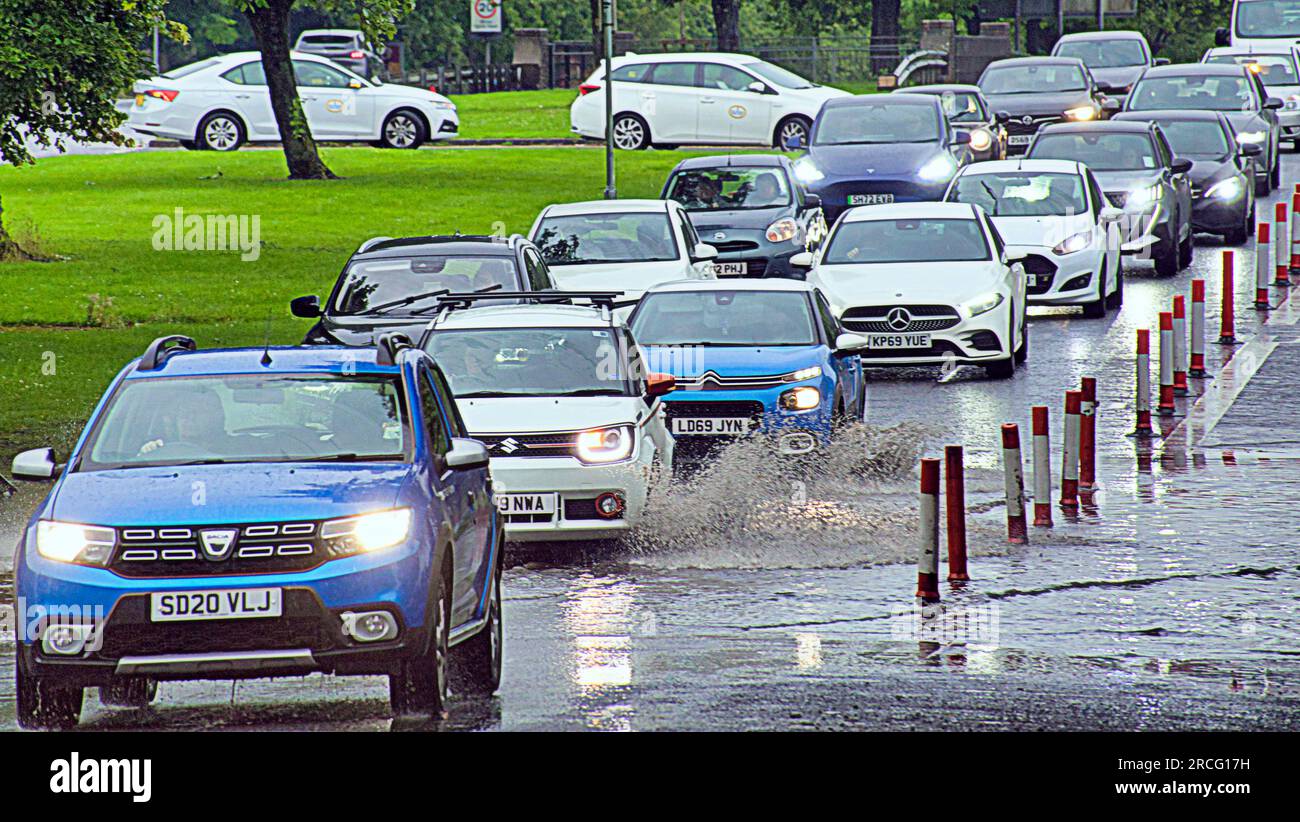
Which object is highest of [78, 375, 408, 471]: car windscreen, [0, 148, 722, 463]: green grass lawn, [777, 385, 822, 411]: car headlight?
[78, 375, 408, 471]: car windscreen

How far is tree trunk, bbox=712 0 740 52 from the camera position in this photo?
67.4 m

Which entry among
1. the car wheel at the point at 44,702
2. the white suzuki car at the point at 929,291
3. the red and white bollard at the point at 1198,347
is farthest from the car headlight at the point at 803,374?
the car wheel at the point at 44,702

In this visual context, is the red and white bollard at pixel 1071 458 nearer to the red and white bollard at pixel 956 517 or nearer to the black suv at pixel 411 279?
the red and white bollard at pixel 956 517

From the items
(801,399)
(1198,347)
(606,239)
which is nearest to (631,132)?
(606,239)

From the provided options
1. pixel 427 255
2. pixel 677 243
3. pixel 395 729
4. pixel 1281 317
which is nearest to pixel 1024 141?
pixel 1281 317

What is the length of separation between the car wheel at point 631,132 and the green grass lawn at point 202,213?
32 cm

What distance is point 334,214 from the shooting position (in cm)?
3356

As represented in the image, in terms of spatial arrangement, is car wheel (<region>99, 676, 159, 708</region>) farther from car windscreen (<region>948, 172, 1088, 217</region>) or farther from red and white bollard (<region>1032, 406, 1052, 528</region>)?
car windscreen (<region>948, 172, 1088, 217</region>)

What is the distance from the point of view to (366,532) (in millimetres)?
8445

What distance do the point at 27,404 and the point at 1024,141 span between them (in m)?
26.6

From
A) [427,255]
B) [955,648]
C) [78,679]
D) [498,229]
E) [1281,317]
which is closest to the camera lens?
[78,679]

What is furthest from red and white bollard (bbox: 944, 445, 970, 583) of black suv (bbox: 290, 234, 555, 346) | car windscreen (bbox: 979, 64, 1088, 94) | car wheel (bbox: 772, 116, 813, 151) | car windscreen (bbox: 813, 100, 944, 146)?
car windscreen (bbox: 979, 64, 1088, 94)

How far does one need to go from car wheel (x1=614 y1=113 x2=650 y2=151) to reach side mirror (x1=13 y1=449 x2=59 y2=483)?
34890 millimetres

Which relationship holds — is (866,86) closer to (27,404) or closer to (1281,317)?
(1281,317)
